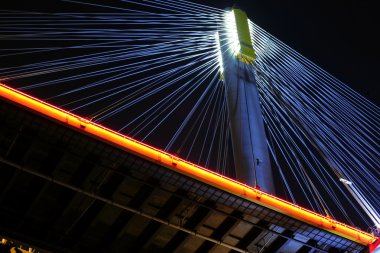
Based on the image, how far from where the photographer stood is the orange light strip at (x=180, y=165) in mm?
17109

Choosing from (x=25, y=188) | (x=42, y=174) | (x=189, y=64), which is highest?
(x=189, y=64)

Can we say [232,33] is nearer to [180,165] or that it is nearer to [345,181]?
[345,181]

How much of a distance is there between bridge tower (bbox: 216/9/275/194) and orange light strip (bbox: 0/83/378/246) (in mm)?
4265

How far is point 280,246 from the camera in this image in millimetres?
21703

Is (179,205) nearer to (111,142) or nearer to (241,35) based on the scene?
(111,142)

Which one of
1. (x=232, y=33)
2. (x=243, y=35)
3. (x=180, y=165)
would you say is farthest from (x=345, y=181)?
(x=232, y=33)

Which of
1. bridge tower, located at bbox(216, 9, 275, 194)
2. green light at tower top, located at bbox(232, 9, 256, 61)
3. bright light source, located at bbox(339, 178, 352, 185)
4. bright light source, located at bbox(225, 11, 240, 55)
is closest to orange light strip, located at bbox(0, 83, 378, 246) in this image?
A: bright light source, located at bbox(339, 178, 352, 185)

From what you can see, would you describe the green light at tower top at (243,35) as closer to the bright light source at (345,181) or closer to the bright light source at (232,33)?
the bright light source at (232,33)

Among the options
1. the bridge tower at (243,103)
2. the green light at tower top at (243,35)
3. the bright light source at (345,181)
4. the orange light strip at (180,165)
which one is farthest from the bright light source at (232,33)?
the orange light strip at (180,165)

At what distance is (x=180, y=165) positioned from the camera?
18375 millimetres

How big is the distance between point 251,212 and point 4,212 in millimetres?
8450

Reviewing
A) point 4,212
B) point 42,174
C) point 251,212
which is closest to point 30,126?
point 42,174

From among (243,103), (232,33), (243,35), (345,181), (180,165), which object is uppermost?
(243,35)

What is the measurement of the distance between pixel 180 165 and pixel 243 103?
11.7 meters
